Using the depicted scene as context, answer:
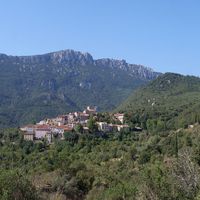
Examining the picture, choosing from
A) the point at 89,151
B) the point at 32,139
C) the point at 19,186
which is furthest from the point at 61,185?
the point at 32,139

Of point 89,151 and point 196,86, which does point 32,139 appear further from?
point 196,86

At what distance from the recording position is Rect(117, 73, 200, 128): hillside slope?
258 ft

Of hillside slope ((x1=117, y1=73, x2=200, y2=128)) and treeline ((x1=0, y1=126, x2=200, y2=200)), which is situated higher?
hillside slope ((x1=117, y1=73, x2=200, y2=128))

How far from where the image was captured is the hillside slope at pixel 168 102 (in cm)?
7878

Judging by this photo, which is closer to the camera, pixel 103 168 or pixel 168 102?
pixel 103 168

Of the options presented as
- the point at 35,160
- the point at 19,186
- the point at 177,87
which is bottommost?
the point at 35,160

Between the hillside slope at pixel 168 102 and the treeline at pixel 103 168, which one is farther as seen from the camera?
the hillside slope at pixel 168 102

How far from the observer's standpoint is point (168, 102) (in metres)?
109

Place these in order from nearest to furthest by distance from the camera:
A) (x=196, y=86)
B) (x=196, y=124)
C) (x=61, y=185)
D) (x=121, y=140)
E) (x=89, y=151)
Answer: (x=61, y=185) < (x=89, y=151) < (x=196, y=124) < (x=121, y=140) < (x=196, y=86)

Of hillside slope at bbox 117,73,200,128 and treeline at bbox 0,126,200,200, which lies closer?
treeline at bbox 0,126,200,200

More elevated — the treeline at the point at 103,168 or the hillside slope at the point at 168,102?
the hillside slope at the point at 168,102

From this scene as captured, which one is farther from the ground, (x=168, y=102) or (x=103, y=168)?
(x=168, y=102)

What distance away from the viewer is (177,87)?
438ft

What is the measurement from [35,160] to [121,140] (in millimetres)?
20155
